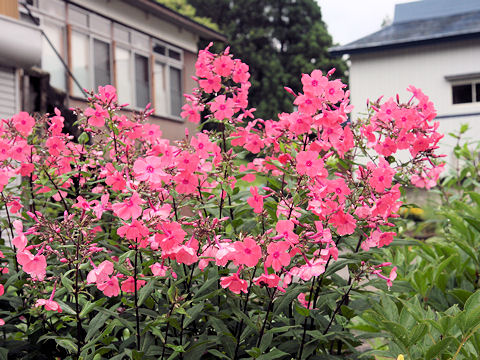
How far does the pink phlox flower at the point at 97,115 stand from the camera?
222 centimetres

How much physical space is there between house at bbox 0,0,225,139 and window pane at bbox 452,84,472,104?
7.13 m

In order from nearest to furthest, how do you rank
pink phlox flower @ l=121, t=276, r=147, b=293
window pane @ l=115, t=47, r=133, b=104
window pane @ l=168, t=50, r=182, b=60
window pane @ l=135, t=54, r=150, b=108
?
Result: pink phlox flower @ l=121, t=276, r=147, b=293 → window pane @ l=115, t=47, r=133, b=104 → window pane @ l=135, t=54, r=150, b=108 → window pane @ l=168, t=50, r=182, b=60

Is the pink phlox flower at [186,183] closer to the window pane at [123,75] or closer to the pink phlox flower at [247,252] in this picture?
the pink phlox flower at [247,252]

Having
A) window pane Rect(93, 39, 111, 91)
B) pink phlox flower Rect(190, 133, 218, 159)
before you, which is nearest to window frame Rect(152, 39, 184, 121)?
window pane Rect(93, 39, 111, 91)

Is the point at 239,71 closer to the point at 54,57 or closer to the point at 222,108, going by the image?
the point at 222,108

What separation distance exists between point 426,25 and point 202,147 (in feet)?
53.0

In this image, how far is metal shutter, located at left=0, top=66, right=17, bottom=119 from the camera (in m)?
8.34

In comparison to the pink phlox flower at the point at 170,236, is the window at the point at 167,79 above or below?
above

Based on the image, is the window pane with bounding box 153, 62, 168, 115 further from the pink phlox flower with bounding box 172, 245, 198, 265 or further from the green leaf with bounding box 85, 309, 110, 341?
the pink phlox flower with bounding box 172, 245, 198, 265

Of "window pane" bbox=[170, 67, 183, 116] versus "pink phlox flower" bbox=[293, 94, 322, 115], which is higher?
"window pane" bbox=[170, 67, 183, 116]

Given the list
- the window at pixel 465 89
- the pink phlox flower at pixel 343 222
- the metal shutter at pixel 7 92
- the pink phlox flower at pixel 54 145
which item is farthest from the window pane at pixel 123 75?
the pink phlox flower at pixel 343 222

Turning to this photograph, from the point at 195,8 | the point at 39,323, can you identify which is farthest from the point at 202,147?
the point at 195,8

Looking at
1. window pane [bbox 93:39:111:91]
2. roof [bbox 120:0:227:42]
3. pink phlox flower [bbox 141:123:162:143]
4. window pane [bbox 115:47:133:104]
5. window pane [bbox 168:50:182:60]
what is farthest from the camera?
window pane [bbox 168:50:182:60]

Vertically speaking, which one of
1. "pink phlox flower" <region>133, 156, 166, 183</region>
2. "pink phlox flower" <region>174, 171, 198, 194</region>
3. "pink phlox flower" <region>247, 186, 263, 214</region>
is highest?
"pink phlox flower" <region>133, 156, 166, 183</region>
